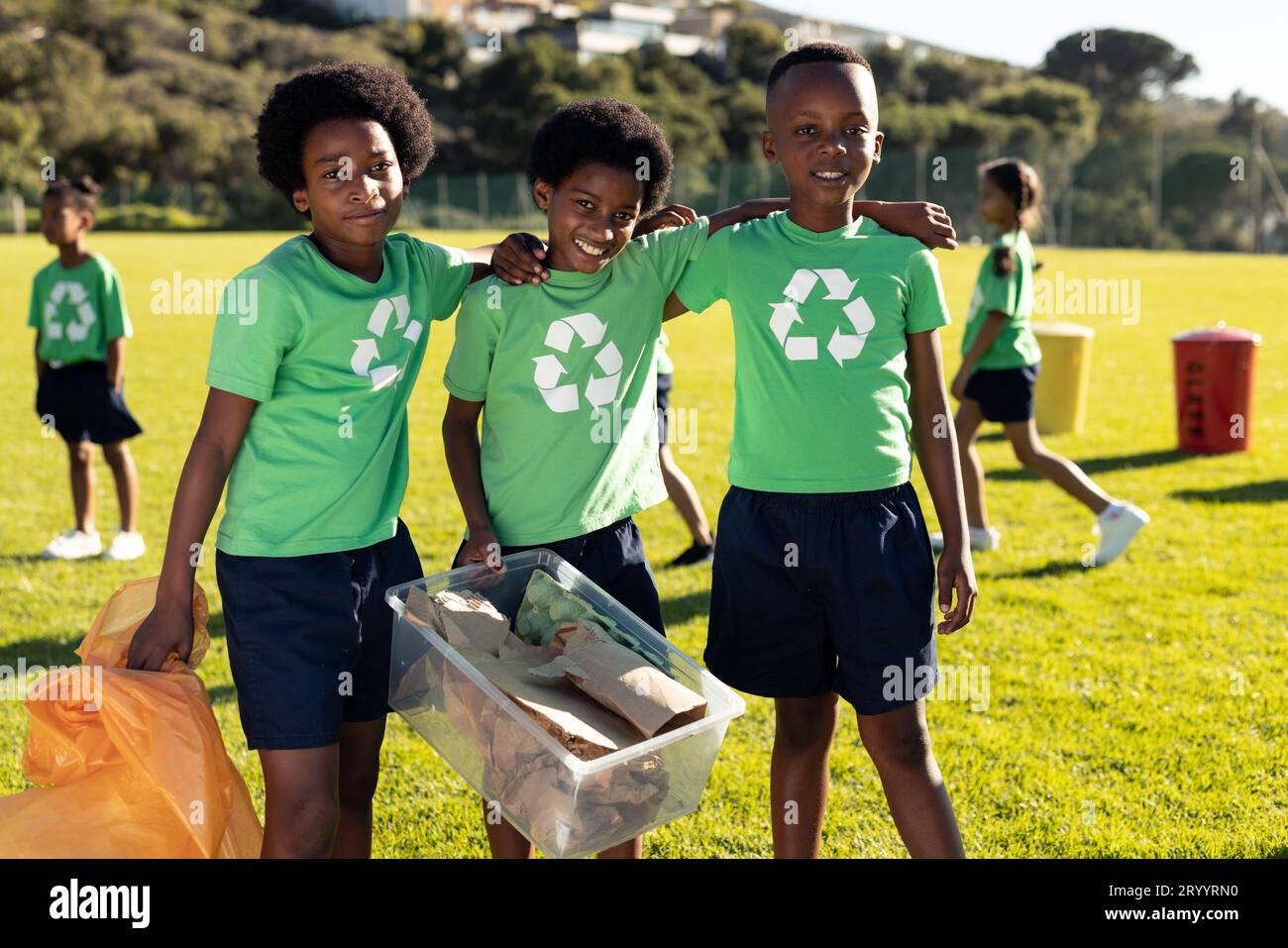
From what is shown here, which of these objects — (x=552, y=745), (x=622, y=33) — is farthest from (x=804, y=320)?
(x=622, y=33)

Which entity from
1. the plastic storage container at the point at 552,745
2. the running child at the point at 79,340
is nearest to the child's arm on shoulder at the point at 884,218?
the plastic storage container at the point at 552,745

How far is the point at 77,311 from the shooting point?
5.39m

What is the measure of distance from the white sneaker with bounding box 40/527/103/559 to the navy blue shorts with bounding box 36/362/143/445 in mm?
472

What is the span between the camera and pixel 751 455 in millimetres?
2391

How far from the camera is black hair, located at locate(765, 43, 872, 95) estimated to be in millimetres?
2330

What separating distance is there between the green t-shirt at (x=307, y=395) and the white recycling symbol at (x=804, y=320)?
72 centimetres

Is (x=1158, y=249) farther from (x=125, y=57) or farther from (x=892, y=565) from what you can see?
(x=125, y=57)

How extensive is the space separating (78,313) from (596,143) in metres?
3.89

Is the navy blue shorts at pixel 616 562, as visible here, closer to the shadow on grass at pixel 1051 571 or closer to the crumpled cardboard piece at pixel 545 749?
the crumpled cardboard piece at pixel 545 749

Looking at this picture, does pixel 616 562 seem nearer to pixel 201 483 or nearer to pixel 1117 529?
pixel 201 483

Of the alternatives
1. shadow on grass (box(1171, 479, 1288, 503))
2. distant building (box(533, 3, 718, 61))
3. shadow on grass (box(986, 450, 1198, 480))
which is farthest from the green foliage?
shadow on grass (box(1171, 479, 1288, 503))

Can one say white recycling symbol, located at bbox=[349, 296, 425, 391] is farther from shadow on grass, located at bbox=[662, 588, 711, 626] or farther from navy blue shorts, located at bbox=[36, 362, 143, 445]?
navy blue shorts, located at bbox=[36, 362, 143, 445]

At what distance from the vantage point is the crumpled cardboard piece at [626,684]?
6.39 feet
